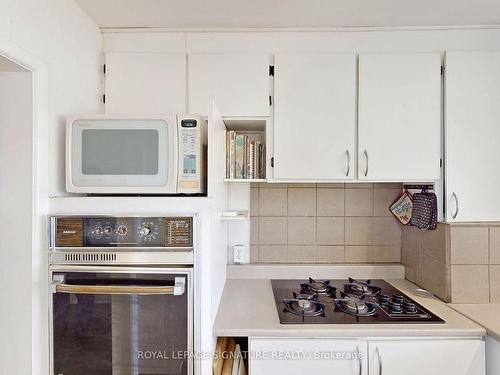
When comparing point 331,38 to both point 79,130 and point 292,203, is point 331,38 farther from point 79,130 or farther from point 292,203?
point 79,130

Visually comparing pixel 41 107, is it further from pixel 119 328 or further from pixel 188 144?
pixel 119 328

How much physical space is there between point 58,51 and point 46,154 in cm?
45

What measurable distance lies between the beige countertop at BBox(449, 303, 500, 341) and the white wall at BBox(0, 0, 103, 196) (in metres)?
1.87

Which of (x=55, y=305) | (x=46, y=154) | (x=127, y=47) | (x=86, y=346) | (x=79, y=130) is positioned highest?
(x=127, y=47)

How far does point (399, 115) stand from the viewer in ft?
6.03

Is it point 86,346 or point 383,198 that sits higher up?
point 383,198

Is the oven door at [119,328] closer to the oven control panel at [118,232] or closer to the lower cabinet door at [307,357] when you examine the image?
the oven control panel at [118,232]

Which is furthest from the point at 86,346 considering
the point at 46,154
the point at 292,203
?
the point at 292,203

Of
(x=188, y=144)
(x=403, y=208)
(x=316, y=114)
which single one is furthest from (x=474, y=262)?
(x=188, y=144)

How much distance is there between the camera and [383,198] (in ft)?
7.34

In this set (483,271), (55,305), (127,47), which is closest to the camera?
(55,305)

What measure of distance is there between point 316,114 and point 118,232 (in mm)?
1133

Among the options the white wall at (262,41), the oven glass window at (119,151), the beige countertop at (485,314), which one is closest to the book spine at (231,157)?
the white wall at (262,41)

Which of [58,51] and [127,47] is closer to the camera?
[58,51]
